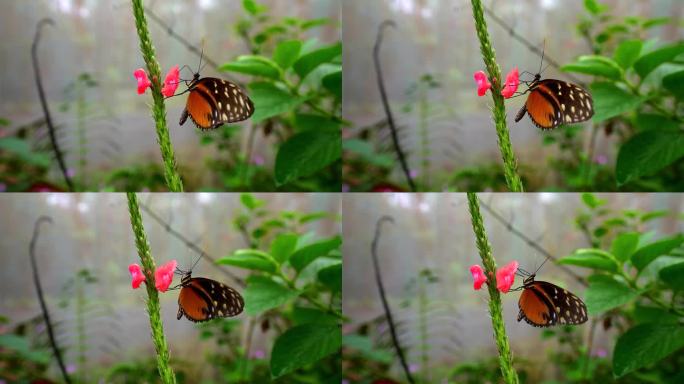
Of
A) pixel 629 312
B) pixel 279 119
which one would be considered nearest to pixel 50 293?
pixel 279 119

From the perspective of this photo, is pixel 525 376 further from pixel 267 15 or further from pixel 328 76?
pixel 267 15

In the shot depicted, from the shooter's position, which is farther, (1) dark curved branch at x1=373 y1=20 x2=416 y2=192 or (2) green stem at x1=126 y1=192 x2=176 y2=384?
(1) dark curved branch at x1=373 y1=20 x2=416 y2=192

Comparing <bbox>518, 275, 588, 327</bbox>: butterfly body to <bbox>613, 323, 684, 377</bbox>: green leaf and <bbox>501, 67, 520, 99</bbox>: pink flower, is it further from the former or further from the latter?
<bbox>501, 67, 520, 99</bbox>: pink flower

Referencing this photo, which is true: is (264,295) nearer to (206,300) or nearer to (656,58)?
(206,300)

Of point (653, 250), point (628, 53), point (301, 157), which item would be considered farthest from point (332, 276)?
point (628, 53)

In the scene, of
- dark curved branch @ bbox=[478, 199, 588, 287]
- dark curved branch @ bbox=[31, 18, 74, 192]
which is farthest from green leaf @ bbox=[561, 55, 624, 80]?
dark curved branch @ bbox=[31, 18, 74, 192]

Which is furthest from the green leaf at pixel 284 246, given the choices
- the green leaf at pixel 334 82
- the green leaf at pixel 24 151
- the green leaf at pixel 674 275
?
the green leaf at pixel 674 275
